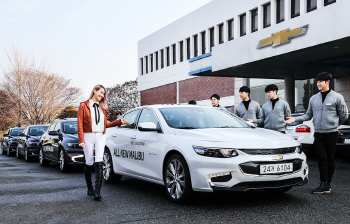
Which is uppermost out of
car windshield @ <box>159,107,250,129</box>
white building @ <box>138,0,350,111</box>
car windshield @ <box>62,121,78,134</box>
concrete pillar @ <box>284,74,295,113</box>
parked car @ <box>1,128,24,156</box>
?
white building @ <box>138,0,350,111</box>

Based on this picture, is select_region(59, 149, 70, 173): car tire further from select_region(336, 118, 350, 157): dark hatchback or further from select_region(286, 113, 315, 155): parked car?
select_region(336, 118, 350, 157): dark hatchback

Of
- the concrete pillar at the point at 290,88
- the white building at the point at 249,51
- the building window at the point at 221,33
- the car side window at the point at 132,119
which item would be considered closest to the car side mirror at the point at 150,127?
the car side window at the point at 132,119

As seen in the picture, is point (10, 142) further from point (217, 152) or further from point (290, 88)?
point (217, 152)

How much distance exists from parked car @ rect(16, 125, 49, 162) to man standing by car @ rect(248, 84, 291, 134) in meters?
9.65

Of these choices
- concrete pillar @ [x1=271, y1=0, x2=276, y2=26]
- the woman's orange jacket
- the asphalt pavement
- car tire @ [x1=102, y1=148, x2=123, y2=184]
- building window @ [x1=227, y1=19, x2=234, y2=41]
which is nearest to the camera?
the asphalt pavement

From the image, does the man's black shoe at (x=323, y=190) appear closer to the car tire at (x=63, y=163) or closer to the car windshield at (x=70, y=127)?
the car tire at (x=63, y=163)

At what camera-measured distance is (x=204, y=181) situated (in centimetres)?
519

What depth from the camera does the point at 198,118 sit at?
21.3ft

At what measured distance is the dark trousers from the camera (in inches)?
250

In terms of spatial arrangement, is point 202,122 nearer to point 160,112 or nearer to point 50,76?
point 160,112

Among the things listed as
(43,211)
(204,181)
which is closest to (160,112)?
(204,181)

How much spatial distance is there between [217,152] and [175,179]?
87 centimetres

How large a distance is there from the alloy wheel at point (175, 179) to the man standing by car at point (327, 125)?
2.24 meters

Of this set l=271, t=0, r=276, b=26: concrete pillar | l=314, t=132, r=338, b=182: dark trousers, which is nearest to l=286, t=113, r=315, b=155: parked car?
l=314, t=132, r=338, b=182: dark trousers
